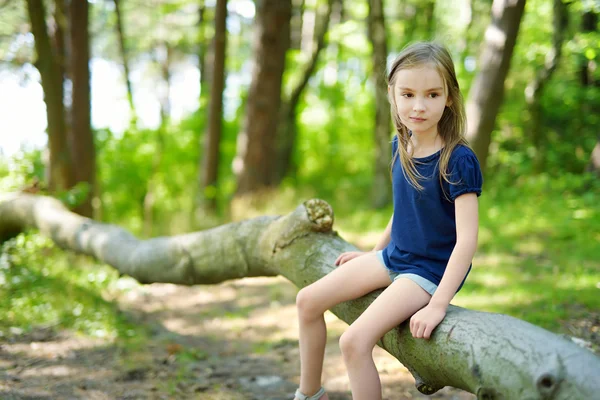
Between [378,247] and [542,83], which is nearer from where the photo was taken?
[378,247]

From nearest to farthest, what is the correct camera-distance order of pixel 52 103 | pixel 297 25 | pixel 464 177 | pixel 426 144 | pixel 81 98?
1. pixel 464 177
2. pixel 426 144
3. pixel 52 103
4. pixel 81 98
5. pixel 297 25

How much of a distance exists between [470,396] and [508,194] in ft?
20.8

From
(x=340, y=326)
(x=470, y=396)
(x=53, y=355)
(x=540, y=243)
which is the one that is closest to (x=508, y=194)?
(x=540, y=243)

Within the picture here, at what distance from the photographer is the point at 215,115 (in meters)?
10.7

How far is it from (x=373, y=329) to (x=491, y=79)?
6.40 meters

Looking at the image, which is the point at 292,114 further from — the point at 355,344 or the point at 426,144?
the point at 355,344

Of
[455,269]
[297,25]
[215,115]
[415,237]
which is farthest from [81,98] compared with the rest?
[297,25]

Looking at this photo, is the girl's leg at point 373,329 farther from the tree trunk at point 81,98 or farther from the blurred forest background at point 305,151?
the tree trunk at point 81,98

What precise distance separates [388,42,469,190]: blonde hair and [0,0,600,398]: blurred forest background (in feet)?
1.56

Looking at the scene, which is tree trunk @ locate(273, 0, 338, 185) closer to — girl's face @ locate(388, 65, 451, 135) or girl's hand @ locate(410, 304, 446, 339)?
girl's face @ locate(388, 65, 451, 135)

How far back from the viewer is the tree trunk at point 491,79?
7.66 metres

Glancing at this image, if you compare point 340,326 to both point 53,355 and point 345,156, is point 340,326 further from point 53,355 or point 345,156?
point 345,156

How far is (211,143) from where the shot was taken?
36.1 feet

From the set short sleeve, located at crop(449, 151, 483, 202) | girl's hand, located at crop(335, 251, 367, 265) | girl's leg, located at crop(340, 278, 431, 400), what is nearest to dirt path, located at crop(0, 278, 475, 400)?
girl's hand, located at crop(335, 251, 367, 265)
